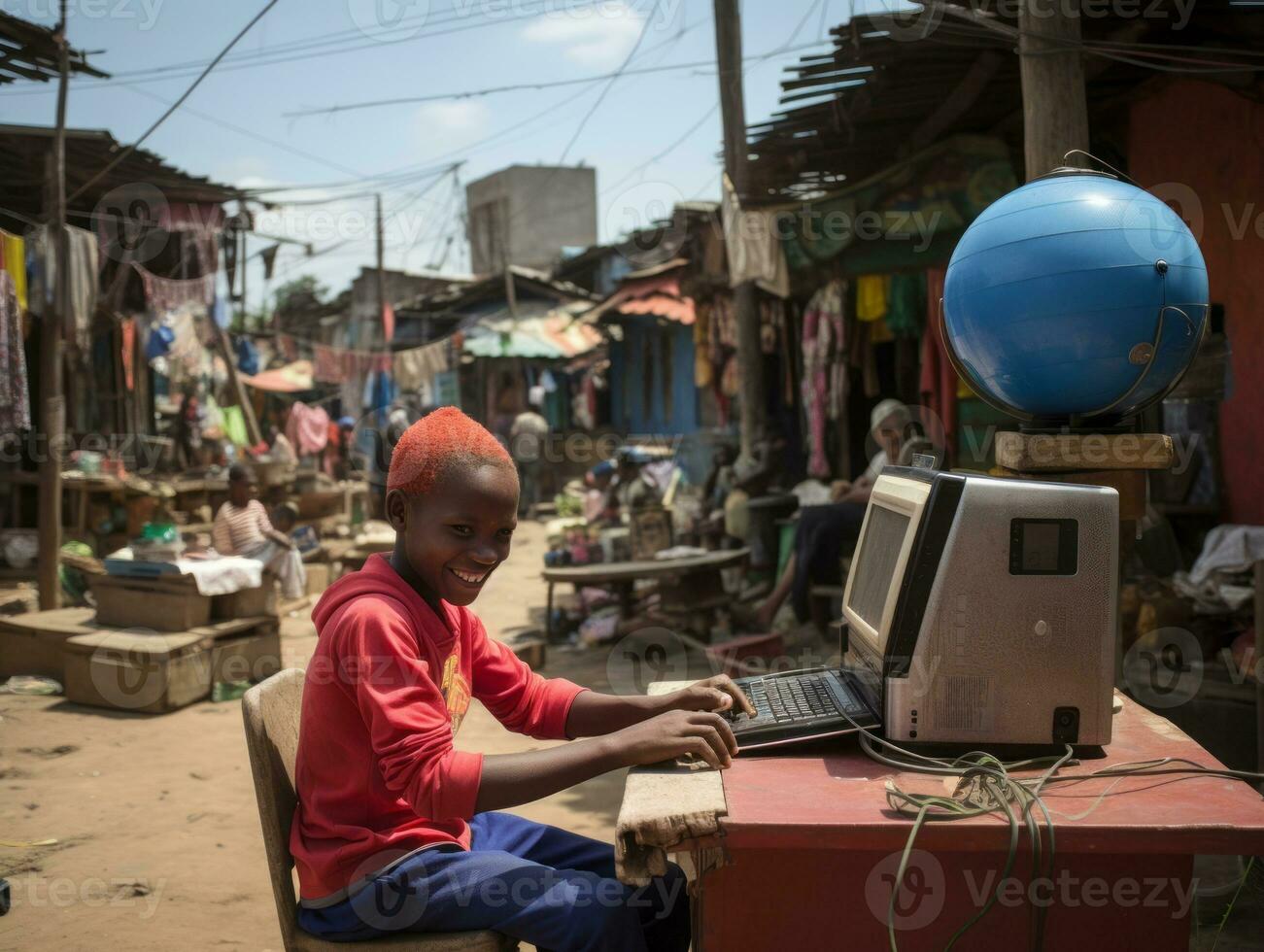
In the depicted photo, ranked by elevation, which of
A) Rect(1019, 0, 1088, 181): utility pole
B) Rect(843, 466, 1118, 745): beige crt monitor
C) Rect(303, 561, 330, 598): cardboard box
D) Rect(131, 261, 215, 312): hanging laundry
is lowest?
Rect(303, 561, 330, 598): cardboard box

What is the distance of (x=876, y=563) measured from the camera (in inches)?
84.8

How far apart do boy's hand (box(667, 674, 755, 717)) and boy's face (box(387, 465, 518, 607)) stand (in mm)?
484

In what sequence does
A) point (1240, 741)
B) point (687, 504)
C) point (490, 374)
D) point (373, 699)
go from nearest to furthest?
1. point (373, 699)
2. point (1240, 741)
3. point (687, 504)
4. point (490, 374)

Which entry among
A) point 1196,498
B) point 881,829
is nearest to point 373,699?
point 881,829

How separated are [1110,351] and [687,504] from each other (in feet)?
27.5

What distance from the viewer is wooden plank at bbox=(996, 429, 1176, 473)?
232cm

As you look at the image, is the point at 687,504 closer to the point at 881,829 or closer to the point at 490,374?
the point at 881,829

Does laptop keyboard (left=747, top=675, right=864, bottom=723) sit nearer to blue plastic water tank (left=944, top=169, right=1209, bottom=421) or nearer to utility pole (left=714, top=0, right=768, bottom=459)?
blue plastic water tank (left=944, top=169, right=1209, bottom=421)

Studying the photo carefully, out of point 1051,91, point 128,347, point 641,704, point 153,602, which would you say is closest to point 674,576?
point 153,602

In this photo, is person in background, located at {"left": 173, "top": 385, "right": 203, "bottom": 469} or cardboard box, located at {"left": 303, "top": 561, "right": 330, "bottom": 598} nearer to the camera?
cardboard box, located at {"left": 303, "top": 561, "right": 330, "bottom": 598}

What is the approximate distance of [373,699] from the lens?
1733 mm

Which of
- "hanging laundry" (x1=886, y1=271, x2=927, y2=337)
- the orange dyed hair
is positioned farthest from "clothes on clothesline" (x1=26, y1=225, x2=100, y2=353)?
the orange dyed hair

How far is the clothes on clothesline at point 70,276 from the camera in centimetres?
848

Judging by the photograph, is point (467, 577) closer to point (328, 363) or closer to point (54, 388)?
point (54, 388)
